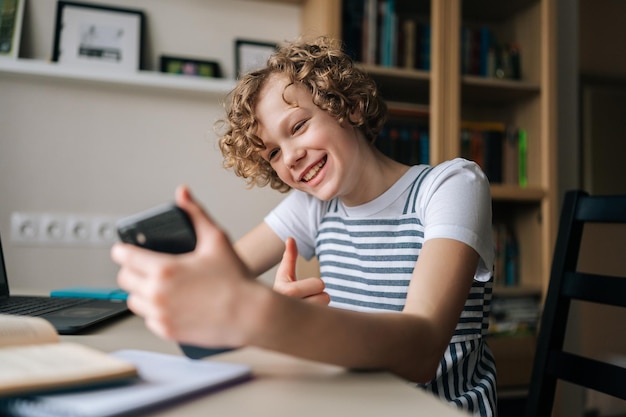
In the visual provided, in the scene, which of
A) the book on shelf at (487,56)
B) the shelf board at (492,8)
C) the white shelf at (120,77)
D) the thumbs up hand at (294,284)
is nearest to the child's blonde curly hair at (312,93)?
the thumbs up hand at (294,284)

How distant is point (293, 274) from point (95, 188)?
57.8 inches

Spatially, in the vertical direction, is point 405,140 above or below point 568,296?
above

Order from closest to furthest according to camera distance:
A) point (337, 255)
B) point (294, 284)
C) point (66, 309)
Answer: point (294, 284) → point (66, 309) → point (337, 255)

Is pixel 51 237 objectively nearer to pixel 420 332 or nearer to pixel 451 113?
pixel 451 113

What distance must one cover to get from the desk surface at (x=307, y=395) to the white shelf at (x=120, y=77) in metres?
1.53

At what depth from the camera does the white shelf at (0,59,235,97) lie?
6.02 feet

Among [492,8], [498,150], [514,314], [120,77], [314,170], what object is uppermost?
[492,8]

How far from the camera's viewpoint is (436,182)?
3.11 feet

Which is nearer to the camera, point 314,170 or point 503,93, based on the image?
point 314,170

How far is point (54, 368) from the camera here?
458 millimetres

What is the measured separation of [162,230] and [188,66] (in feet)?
5.71

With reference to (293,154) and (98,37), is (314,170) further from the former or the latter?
(98,37)

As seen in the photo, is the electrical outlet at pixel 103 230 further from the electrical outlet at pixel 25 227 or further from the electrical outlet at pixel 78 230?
the electrical outlet at pixel 25 227

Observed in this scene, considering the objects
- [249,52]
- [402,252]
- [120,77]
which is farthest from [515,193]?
[120,77]
